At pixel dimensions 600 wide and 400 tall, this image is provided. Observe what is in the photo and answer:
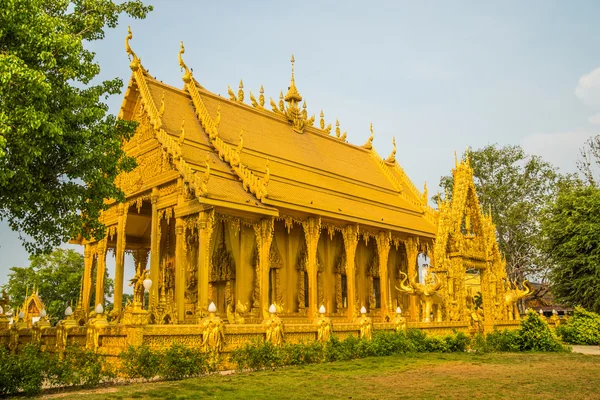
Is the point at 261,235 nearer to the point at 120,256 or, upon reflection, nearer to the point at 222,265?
the point at 222,265

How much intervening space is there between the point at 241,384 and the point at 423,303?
9973 mm

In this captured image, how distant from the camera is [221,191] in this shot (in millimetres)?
16156

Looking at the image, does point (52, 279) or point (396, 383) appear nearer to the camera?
point (396, 383)

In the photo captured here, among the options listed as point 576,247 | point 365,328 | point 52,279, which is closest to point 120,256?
point 365,328

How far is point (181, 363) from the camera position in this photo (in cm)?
1002

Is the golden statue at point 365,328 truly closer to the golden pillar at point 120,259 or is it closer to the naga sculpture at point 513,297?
the naga sculpture at point 513,297

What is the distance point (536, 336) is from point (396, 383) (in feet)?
27.9

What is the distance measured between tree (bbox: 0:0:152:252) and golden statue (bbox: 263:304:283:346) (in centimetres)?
430

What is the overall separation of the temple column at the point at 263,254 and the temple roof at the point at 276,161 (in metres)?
0.63

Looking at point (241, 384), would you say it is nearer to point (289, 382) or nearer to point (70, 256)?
point (289, 382)

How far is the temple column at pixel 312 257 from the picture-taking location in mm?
18594

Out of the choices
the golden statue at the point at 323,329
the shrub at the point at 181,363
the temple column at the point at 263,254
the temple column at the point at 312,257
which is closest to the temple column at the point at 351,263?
the temple column at the point at 312,257

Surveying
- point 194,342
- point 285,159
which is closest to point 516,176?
point 285,159

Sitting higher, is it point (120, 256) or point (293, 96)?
point (293, 96)
